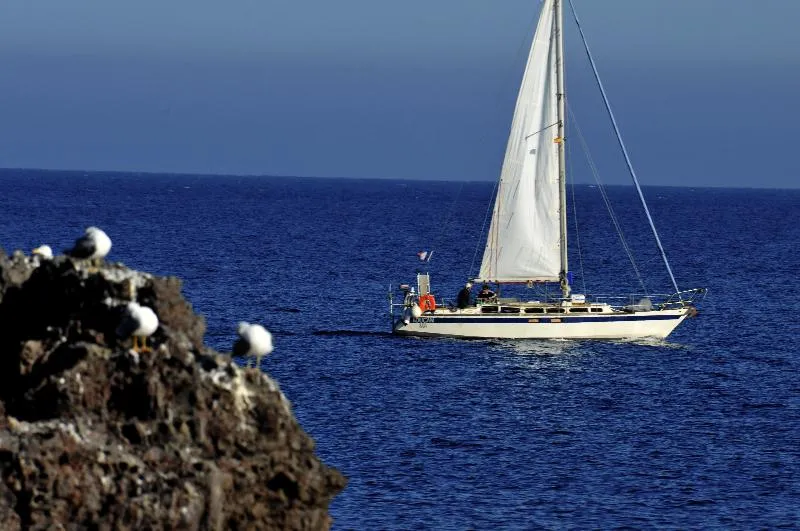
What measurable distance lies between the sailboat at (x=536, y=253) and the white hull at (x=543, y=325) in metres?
0.05

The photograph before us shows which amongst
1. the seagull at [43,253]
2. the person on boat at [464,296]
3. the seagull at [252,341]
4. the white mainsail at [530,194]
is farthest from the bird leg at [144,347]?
the white mainsail at [530,194]

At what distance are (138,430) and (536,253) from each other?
60.3 meters

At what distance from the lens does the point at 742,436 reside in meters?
59.4

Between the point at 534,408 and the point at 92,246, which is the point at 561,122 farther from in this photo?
the point at 92,246

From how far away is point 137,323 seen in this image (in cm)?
2703

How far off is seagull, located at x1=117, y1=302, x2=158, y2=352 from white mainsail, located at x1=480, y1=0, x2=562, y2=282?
5876 cm

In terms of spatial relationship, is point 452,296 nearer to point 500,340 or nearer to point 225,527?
point 500,340

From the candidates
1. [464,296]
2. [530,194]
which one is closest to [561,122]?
[530,194]

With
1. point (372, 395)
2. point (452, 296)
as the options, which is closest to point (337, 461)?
point (372, 395)

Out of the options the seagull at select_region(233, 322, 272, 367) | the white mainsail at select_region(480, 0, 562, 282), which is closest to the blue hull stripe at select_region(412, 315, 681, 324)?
the white mainsail at select_region(480, 0, 562, 282)

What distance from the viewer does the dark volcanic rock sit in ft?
86.4

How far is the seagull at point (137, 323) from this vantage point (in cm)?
2705

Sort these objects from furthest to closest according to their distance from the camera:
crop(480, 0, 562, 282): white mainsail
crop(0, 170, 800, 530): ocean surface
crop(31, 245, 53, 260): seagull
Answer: crop(480, 0, 562, 282): white mainsail, crop(0, 170, 800, 530): ocean surface, crop(31, 245, 53, 260): seagull

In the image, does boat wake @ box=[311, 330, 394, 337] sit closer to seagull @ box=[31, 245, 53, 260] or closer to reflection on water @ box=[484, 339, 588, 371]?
reflection on water @ box=[484, 339, 588, 371]
